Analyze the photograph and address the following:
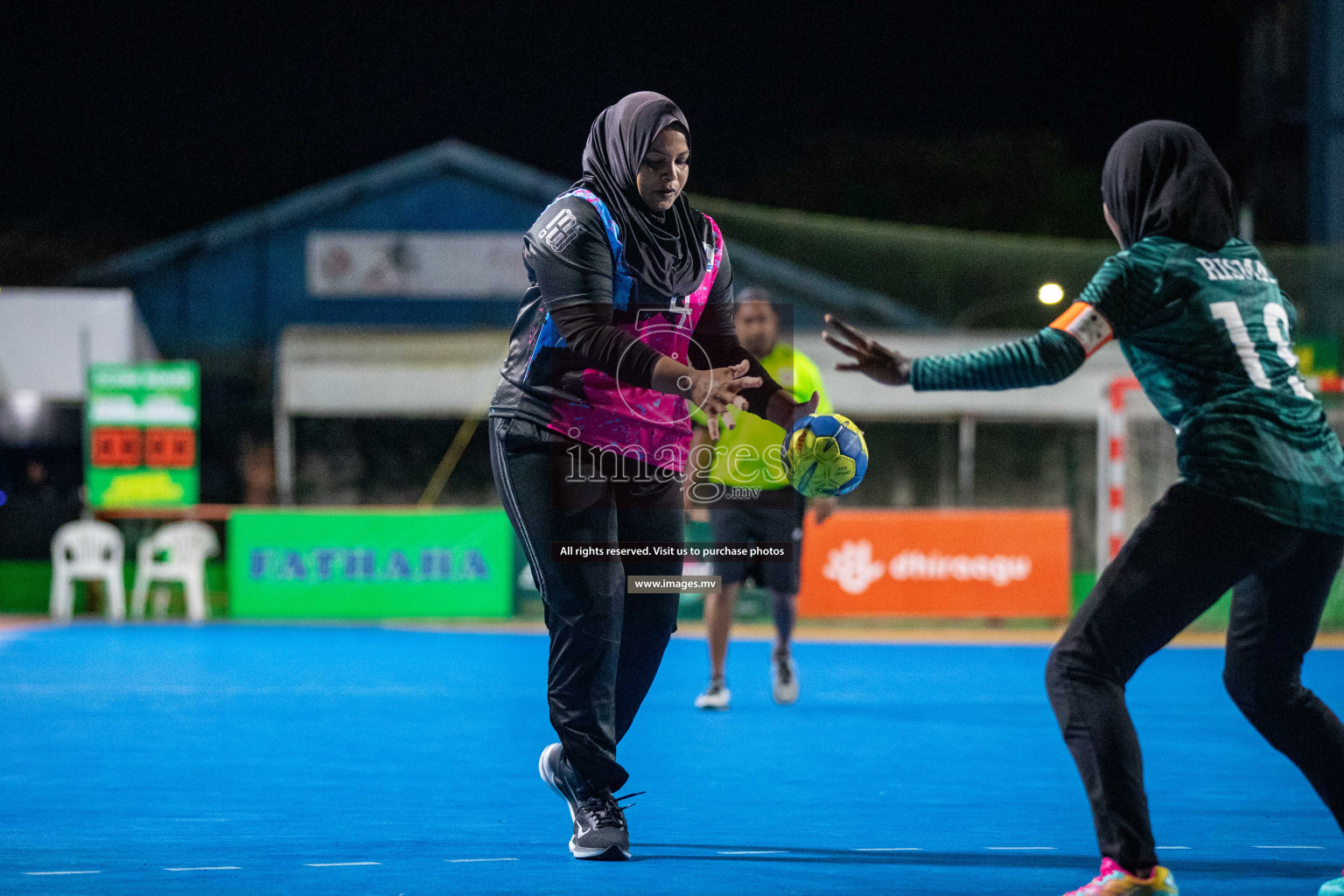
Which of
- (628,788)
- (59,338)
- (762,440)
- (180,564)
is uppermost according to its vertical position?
(59,338)

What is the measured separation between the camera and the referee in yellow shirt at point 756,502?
7.16m

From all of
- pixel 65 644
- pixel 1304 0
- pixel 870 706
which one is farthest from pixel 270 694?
pixel 1304 0

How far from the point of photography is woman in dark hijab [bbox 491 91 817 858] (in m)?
3.77

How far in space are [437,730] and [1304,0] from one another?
26.9 metres

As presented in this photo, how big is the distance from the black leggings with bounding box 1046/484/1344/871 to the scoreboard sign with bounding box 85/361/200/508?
11897 millimetres

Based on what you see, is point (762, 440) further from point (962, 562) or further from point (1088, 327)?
point (962, 562)

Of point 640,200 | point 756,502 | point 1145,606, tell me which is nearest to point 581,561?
point 640,200

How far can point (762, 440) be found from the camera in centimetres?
753

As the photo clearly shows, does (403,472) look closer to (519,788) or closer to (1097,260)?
(1097,260)

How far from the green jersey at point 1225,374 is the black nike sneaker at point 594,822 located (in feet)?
5.30

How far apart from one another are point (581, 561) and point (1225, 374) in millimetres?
1576

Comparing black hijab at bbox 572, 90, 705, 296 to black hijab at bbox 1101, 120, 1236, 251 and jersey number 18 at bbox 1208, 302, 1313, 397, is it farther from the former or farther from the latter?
jersey number 18 at bbox 1208, 302, 1313, 397

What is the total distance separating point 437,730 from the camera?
6.51 metres

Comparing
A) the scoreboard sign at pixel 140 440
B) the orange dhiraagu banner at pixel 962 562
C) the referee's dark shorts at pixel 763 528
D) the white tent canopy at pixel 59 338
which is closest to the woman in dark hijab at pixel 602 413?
the referee's dark shorts at pixel 763 528
